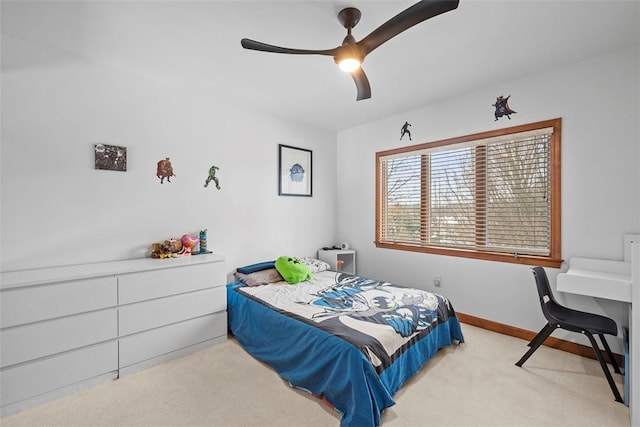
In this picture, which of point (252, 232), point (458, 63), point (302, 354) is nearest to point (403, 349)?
point (302, 354)

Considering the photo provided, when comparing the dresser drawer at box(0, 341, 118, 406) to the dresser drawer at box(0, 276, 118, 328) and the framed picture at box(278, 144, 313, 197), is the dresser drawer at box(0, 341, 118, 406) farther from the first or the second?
the framed picture at box(278, 144, 313, 197)

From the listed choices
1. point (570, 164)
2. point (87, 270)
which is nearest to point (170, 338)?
point (87, 270)

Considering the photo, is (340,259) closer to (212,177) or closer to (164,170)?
(212,177)

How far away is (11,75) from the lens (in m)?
2.12

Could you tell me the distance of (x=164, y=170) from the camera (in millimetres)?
2834

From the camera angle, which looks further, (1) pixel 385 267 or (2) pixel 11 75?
(1) pixel 385 267

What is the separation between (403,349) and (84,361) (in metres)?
2.31

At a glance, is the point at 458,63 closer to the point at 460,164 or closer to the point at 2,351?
the point at 460,164

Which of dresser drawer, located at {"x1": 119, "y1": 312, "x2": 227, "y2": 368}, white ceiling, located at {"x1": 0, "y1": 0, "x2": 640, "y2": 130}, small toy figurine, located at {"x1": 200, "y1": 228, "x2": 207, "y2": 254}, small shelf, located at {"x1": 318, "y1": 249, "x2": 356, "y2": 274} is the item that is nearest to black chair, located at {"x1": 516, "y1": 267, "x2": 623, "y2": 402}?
white ceiling, located at {"x1": 0, "y1": 0, "x2": 640, "y2": 130}

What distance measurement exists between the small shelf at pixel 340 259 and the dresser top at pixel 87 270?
1758 mm

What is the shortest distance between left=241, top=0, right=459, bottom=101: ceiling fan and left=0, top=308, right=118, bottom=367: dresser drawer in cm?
221

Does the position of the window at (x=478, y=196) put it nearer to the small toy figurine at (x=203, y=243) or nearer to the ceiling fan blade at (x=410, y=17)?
the ceiling fan blade at (x=410, y=17)

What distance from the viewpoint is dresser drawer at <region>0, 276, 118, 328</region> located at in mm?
1788

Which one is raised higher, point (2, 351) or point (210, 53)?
point (210, 53)
